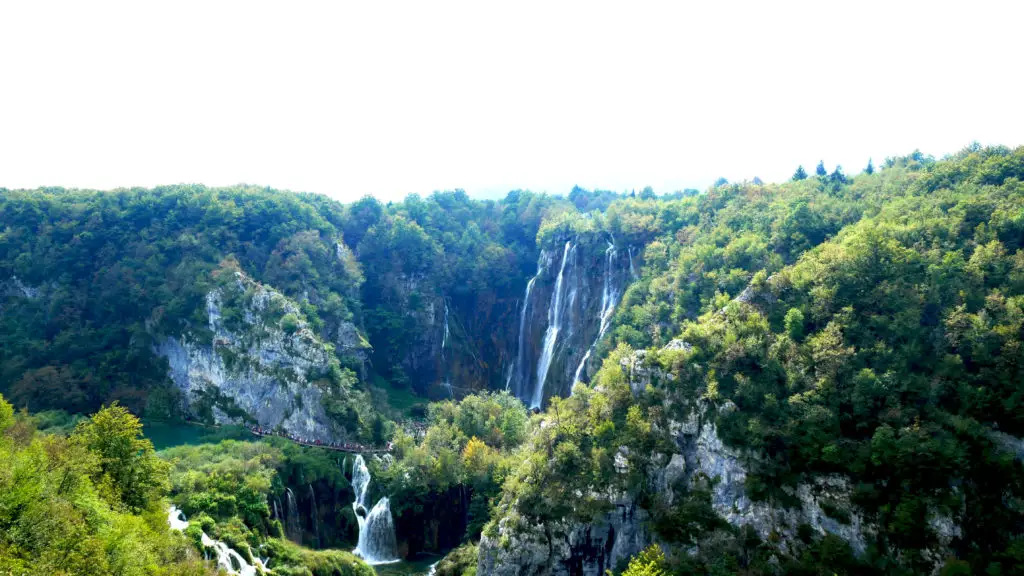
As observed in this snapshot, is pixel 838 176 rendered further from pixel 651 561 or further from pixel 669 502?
pixel 651 561

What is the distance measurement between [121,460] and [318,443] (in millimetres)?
22746

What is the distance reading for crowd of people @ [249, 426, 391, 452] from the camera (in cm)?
5274

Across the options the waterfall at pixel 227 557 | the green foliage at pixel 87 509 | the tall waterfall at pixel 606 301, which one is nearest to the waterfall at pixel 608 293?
the tall waterfall at pixel 606 301

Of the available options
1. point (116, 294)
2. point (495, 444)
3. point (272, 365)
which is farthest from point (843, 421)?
point (116, 294)

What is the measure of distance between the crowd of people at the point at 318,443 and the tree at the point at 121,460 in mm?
19853

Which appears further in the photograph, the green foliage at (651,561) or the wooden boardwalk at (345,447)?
the wooden boardwalk at (345,447)

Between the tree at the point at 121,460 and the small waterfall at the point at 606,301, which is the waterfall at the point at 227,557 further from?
the small waterfall at the point at 606,301

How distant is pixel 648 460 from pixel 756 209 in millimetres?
34787

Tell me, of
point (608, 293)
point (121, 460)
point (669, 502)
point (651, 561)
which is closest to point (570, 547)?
point (669, 502)

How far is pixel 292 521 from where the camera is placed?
149ft

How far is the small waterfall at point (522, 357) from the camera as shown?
7231 centimetres

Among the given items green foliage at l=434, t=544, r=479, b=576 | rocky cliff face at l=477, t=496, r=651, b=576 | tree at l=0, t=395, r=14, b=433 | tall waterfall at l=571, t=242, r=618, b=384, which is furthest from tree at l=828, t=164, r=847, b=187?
tree at l=0, t=395, r=14, b=433

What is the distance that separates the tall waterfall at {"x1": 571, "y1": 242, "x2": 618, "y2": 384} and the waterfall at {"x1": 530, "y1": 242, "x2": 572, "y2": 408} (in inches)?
185

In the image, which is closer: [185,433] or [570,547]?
[570,547]
